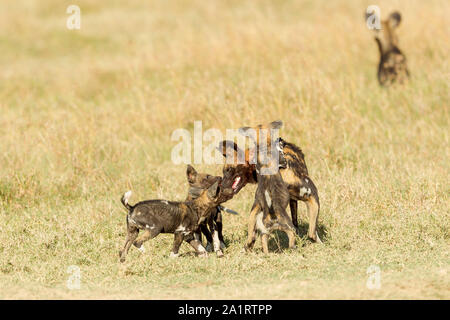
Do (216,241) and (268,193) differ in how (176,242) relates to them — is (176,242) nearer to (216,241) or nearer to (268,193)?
(216,241)

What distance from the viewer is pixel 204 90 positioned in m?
11.8

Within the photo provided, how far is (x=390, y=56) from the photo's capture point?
13320mm

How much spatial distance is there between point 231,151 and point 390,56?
687 cm

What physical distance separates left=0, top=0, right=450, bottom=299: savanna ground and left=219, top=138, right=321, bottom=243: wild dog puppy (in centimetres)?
36

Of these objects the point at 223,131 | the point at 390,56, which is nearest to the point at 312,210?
the point at 223,131

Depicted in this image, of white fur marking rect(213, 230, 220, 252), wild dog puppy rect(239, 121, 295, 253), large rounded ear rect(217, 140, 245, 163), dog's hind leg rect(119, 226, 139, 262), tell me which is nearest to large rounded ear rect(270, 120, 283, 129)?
wild dog puppy rect(239, 121, 295, 253)

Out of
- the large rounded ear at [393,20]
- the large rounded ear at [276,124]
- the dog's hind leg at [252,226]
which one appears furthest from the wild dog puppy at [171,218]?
the large rounded ear at [393,20]

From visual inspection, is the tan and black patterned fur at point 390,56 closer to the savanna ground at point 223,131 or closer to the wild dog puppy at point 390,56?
the wild dog puppy at point 390,56

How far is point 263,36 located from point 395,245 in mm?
8084

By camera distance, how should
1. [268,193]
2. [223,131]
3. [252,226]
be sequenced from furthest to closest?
[223,131]
[252,226]
[268,193]
